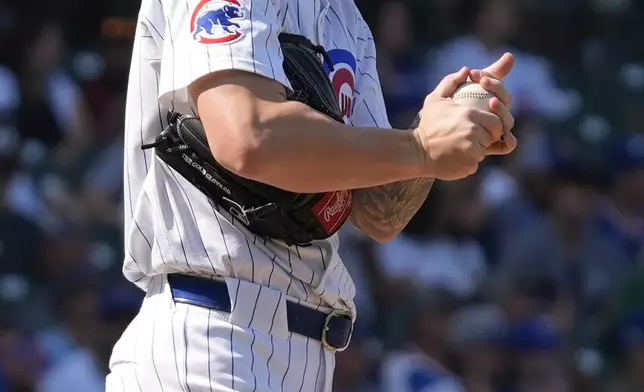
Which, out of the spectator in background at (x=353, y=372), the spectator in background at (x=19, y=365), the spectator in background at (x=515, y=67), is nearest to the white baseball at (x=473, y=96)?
the spectator in background at (x=353, y=372)

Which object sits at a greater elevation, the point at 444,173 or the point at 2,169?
the point at 444,173

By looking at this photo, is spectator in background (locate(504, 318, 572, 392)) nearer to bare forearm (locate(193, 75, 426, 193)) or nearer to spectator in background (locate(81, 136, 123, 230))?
spectator in background (locate(81, 136, 123, 230))

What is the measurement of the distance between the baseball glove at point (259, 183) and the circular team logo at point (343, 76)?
0.68 ft

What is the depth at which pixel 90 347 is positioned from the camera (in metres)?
6.24

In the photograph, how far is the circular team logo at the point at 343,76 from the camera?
2.57 meters

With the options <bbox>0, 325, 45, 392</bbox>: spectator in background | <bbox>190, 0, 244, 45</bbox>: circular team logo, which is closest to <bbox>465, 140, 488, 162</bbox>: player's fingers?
<bbox>190, 0, 244, 45</bbox>: circular team logo

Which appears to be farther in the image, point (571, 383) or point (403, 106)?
point (403, 106)

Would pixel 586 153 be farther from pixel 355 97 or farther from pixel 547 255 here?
pixel 355 97

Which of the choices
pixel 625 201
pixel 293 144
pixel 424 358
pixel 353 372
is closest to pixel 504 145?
pixel 293 144

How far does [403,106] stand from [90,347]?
264 centimetres

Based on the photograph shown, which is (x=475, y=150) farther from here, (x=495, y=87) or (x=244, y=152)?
(x=244, y=152)

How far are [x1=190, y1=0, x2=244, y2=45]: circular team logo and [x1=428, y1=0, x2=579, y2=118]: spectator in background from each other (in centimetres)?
580

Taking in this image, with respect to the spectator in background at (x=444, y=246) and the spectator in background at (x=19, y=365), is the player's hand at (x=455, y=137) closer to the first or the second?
the spectator in background at (x=19, y=365)

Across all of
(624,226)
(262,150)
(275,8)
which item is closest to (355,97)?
(275,8)
